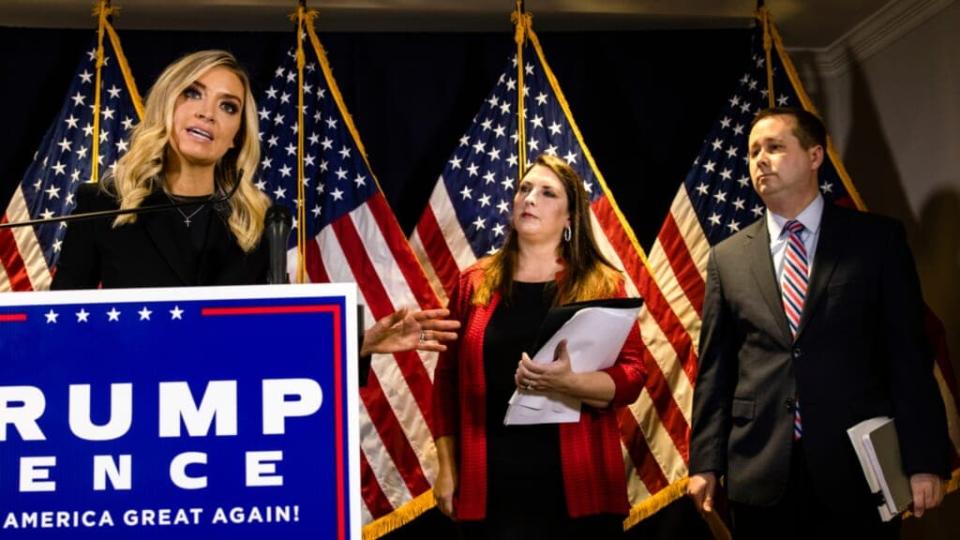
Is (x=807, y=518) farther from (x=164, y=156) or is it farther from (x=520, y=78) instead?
(x=520, y=78)

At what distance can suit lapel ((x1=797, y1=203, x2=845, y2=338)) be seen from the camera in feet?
8.57

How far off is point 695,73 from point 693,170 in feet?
1.71

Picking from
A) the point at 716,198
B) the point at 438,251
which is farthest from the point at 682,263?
the point at 438,251

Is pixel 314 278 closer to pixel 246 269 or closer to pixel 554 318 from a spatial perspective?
pixel 554 318

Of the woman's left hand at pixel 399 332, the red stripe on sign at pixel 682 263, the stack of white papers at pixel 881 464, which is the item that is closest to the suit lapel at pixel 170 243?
the woman's left hand at pixel 399 332

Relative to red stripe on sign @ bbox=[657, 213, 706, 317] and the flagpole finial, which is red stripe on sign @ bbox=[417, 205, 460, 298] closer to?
red stripe on sign @ bbox=[657, 213, 706, 317]

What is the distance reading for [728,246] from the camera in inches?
112

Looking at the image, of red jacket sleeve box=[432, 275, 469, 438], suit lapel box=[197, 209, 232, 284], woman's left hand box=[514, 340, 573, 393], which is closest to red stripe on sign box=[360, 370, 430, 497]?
red jacket sleeve box=[432, 275, 469, 438]

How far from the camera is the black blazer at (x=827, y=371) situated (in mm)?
2527

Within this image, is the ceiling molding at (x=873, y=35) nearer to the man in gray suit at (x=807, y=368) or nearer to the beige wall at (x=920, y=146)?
the beige wall at (x=920, y=146)

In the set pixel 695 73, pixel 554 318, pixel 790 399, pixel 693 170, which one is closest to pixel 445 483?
pixel 554 318

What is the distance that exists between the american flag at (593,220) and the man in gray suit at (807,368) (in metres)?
0.70

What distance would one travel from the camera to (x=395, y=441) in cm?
346

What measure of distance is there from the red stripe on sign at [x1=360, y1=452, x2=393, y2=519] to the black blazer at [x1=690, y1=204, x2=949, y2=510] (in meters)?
1.13
